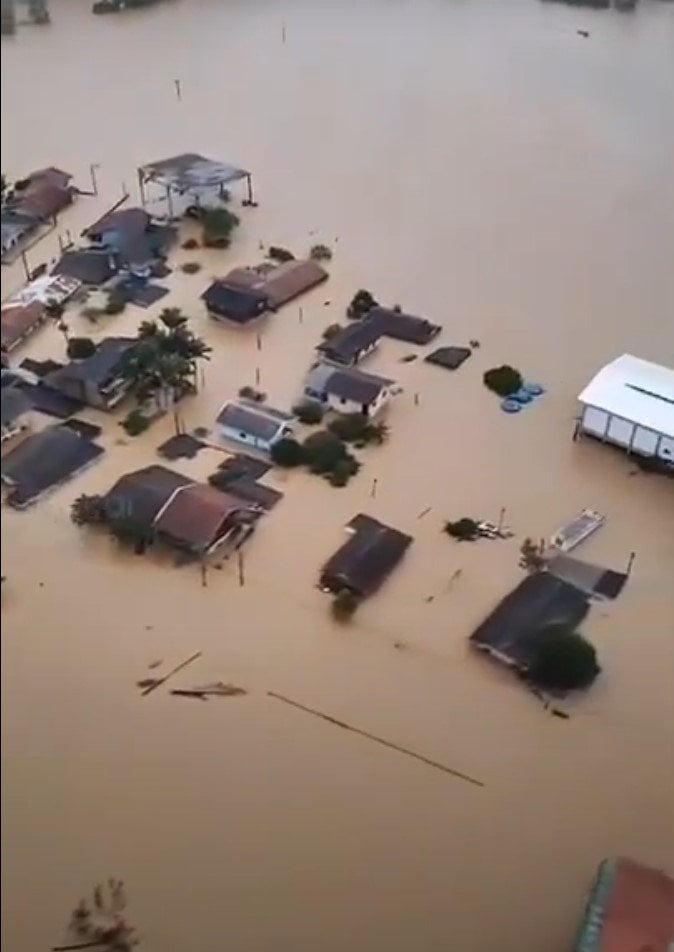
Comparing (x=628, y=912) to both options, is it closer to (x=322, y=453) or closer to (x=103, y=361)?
(x=322, y=453)

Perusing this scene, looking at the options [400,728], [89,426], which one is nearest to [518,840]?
[400,728]

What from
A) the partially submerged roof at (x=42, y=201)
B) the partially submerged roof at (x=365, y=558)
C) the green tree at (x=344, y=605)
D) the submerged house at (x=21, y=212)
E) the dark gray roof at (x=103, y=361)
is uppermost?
the submerged house at (x=21, y=212)

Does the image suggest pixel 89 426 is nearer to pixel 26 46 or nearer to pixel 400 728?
pixel 400 728

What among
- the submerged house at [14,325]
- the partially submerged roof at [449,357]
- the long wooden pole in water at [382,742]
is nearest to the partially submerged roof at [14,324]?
the submerged house at [14,325]

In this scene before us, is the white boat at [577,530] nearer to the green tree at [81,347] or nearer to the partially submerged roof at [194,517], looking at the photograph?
the partially submerged roof at [194,517]

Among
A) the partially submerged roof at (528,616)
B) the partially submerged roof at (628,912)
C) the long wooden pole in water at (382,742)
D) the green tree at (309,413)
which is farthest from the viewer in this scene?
the green tree at (309,413)

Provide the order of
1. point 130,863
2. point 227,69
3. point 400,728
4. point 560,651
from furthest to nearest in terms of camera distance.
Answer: point 227,69 → point 560,651 → point 400,728 → point 130,863

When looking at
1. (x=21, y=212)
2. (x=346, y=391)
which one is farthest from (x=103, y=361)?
(x=21, y=212)
